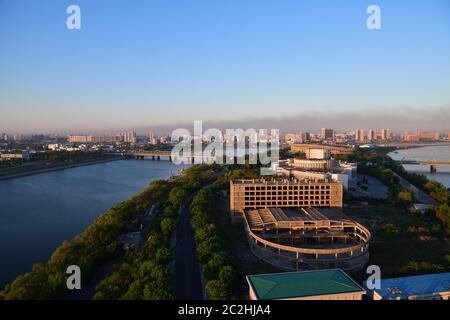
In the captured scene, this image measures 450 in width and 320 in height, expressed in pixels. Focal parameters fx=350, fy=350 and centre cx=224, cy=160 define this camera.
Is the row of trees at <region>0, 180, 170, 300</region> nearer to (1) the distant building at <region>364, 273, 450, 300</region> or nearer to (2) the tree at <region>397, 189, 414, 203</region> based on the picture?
(1) the distant building at <region>364, 273, 450, 300</region>

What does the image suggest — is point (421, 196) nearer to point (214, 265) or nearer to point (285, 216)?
point (285, 216)

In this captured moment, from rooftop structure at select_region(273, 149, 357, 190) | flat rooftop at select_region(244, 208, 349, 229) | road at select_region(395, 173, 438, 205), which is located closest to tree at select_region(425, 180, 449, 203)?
road at select_region(395, 173, 438, 205)

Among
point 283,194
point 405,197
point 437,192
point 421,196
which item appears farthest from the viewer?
point 421,196

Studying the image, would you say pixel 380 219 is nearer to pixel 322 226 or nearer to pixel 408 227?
pixel 408 227

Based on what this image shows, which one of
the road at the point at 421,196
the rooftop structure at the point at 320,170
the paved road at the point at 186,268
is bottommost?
the paved road at the point at 186,268

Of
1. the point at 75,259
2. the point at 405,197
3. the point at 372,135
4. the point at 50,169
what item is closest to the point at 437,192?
the point at 405,197

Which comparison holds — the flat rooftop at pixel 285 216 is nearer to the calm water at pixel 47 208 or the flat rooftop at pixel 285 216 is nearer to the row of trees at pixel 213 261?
the row of trees at pixel 213 261

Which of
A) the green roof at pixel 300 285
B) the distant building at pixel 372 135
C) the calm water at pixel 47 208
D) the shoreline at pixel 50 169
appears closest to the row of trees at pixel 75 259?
the calm water at pixel 47 208
